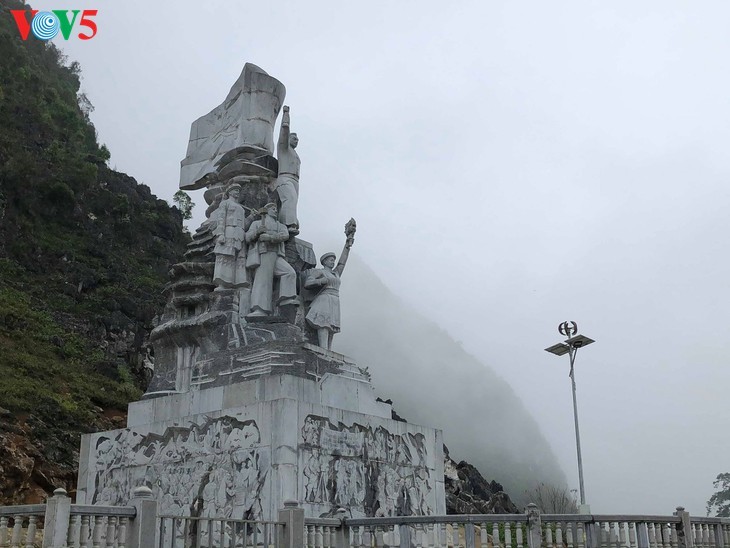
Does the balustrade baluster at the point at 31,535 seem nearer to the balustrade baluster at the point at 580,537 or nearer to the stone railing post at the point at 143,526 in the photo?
the stone railing post at the point at 143,526

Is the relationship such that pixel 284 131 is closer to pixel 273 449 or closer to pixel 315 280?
pixel 315 280

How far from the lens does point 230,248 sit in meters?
13.4

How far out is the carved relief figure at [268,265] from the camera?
13.2 meters

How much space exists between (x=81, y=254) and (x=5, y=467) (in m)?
18.4

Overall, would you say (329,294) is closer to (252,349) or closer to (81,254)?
(252,349)


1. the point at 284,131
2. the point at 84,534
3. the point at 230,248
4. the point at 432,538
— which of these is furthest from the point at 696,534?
the point at 284,131

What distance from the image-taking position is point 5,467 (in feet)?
55.8

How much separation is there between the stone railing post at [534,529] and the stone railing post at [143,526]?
3613 millimetres

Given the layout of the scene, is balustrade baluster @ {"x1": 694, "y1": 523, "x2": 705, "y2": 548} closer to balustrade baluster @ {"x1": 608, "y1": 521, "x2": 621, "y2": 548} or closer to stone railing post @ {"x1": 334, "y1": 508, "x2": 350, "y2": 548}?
balustrade baluster @ {"x1": 608, "y1": 521, "x2": 621, "y2": 548}

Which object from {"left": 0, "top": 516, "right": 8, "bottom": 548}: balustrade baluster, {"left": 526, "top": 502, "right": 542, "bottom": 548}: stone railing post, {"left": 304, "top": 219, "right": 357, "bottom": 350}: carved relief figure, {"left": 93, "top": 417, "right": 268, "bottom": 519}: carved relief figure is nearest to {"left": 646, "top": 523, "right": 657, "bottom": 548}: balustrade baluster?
{"left": 526, "top": 502, "right": 542, "bottom": 548}: stone railing post

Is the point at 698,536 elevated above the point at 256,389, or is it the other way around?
the point at 256,389

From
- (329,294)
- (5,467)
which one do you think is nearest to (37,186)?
(5,467)

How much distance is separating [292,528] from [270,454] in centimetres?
239

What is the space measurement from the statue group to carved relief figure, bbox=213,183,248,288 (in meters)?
0.02
